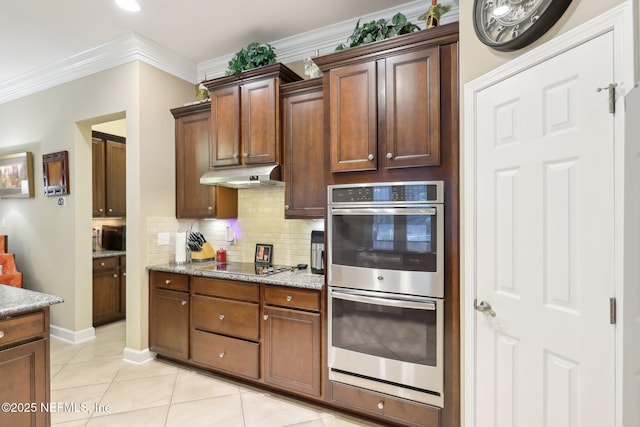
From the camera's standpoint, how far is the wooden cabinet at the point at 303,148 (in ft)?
8.46

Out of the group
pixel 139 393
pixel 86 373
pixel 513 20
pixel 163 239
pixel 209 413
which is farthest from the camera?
pixel 163 239

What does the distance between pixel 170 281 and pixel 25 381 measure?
1.37 m

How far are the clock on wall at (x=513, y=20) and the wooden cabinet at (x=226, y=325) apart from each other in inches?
85.9

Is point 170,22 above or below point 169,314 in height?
above

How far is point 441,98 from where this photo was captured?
1.97 m

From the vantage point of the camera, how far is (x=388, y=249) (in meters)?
2.07

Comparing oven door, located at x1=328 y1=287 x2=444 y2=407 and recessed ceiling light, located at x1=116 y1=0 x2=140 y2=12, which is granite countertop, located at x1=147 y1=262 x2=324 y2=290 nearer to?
oven door, located at x1=328 y1=287 x2=444 y2=407

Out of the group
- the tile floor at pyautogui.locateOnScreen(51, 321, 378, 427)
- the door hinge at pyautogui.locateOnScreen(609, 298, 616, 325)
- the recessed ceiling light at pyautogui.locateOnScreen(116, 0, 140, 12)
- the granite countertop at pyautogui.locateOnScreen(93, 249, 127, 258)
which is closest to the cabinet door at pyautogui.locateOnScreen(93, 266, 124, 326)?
the granite countertop at pyautogui.locateOnScreen(93, 249, 127, 258)

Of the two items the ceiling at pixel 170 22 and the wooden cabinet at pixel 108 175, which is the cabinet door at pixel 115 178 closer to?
the wooden cabinet at pixel 108 175

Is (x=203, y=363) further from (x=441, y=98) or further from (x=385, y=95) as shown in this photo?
(x=441, y=98)

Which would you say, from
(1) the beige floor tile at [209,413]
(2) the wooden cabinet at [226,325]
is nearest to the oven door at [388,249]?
(2) the wooden cabinet at [226,325]

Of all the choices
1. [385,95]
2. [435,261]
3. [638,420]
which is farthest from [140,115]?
[638,420]

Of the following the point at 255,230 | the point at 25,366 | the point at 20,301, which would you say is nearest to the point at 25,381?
the point at 25,366

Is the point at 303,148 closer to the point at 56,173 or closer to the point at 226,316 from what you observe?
the point at 226,316
